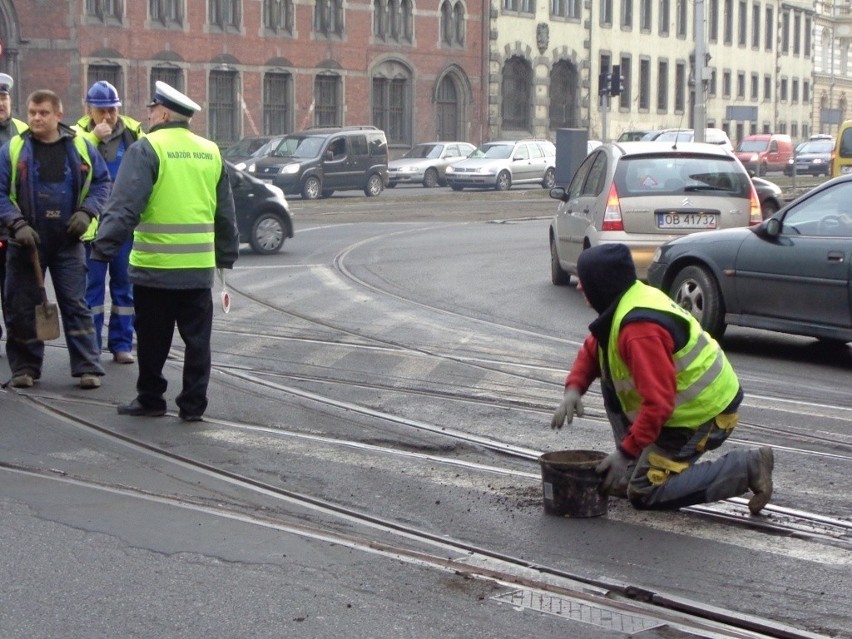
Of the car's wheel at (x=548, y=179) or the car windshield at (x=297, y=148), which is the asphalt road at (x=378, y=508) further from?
the car's wheel at (x=548, y=179)

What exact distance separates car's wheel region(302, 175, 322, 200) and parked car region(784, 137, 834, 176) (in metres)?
23.8

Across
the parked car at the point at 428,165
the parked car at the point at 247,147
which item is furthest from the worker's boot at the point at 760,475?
the parked car at the point at 428,165

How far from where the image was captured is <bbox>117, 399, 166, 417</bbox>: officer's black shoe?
8.02 meters

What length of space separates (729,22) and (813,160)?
993 inches

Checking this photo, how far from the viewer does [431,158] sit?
153ft

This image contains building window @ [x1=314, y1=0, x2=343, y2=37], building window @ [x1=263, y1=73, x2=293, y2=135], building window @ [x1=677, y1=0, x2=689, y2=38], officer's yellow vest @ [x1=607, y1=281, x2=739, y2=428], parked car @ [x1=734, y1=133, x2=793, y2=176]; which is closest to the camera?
officer's yellow vest @ [x1=607, y1=281, x2=739, y2=428]

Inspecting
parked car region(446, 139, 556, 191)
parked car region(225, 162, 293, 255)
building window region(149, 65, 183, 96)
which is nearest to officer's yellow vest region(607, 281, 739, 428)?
parked car region(225, 162, 293, 255)

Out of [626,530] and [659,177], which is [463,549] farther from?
[659,177]

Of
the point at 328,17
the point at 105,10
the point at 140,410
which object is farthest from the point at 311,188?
the point at 140,410

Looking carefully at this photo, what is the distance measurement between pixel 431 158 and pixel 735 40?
36633mm

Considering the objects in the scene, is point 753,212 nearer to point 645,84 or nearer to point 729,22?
point 645,84

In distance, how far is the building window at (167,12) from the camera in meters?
47.4

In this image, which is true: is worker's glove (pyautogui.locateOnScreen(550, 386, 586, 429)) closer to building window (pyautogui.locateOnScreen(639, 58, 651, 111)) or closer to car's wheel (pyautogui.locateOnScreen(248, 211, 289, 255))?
car's wheel (pyautogui.locateOnScreen(248, 211, 289, 255))

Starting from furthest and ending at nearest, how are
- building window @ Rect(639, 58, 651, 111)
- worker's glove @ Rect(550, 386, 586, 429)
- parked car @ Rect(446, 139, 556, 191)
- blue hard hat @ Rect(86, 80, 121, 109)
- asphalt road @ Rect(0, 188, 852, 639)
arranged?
building window @ Rect(639, 58, 651, 111), parked car @ Rect(446, 139, 556, 191), blue hard hat @ Rect(86, 80, 121, 109), worker's glove @ Rect(550, 386, 586, 429), asphalt road @ Rect(0, 188, 852, 639)
